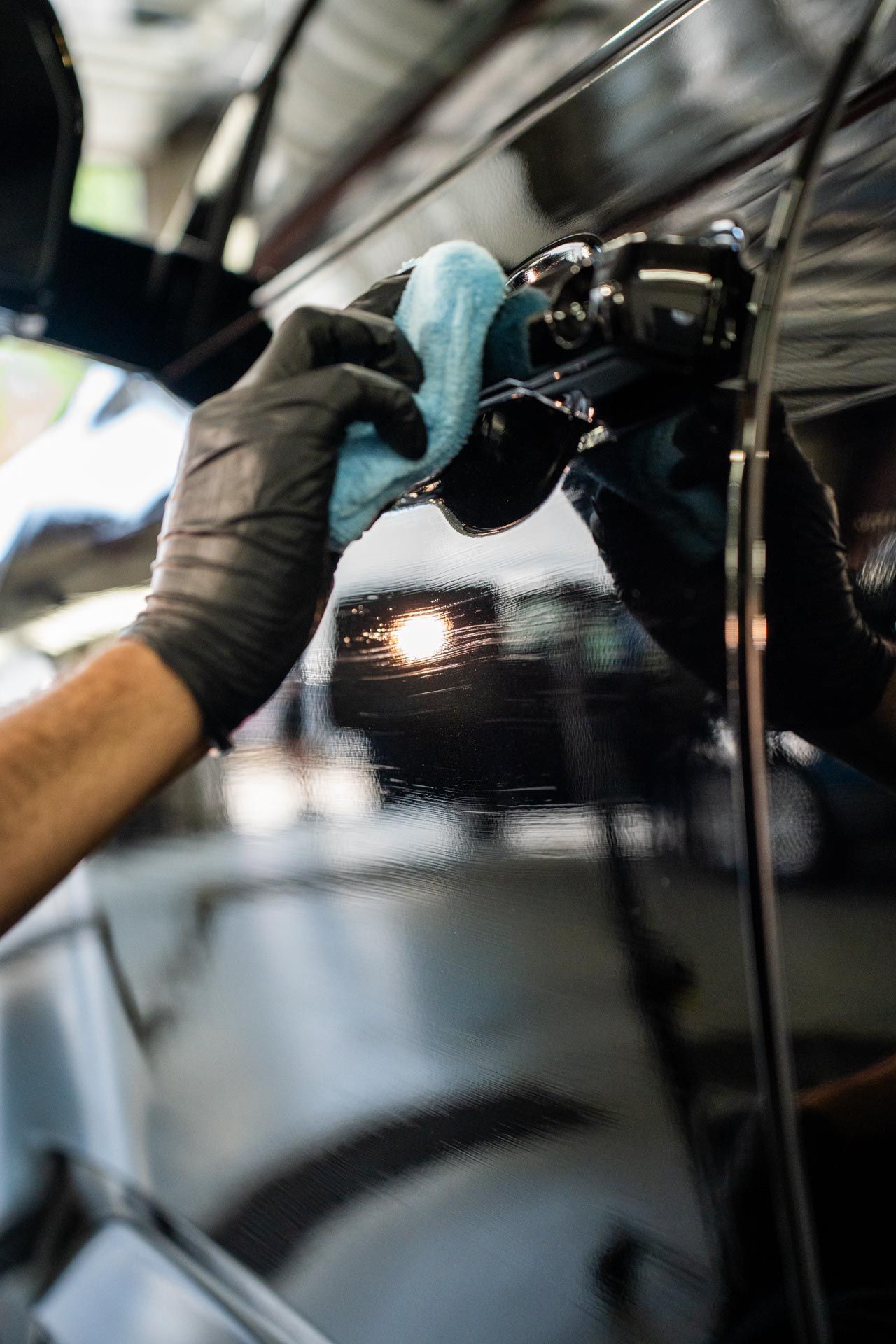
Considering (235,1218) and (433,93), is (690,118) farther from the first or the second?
(235,1218)

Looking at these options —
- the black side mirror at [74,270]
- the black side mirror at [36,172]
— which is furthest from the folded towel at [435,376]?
the black side mirror at [36,172]

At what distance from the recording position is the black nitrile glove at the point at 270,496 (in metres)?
0.58

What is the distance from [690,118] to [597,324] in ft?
0.52

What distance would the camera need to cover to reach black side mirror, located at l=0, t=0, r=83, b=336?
1.07 m

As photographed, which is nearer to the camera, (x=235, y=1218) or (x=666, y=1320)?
(x=666, y=1320)

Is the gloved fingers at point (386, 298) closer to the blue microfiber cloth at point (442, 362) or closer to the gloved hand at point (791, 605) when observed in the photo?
the blue microfiber cloth at point (442, 362)

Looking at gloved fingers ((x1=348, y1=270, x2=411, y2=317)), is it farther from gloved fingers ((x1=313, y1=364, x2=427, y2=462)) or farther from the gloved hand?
the gloved hand

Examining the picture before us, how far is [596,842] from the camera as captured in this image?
0.54m

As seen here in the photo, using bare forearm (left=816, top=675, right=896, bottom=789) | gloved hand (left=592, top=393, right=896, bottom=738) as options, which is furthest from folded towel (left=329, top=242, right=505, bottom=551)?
bare forearm (left=816, top=675, right=896, bottom=789)

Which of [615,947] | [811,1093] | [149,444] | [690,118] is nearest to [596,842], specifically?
[615,947]

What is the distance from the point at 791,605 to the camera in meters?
0.47

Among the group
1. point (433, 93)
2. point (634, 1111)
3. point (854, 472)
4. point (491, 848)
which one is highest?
point (433, 93)

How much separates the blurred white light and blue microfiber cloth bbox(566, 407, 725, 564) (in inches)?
5.3

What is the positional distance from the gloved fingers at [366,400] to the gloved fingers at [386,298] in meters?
0.07
